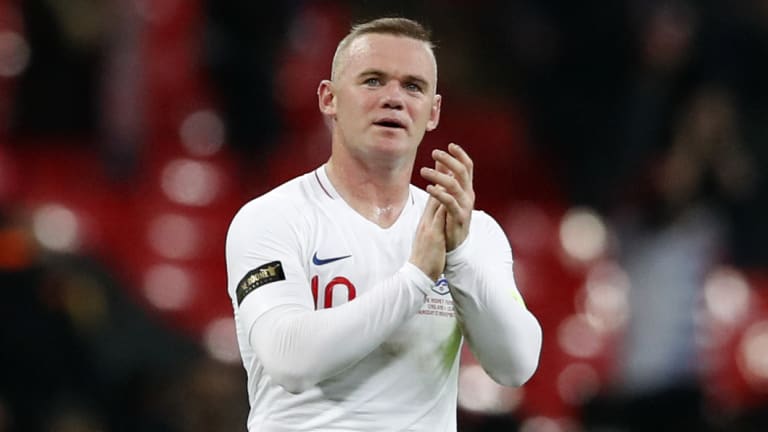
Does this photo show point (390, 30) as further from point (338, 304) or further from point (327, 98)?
point (338, 304)

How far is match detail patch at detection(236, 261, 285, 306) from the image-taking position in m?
4.49

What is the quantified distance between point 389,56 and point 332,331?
3.03 ft

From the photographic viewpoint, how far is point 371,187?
4.83 meters

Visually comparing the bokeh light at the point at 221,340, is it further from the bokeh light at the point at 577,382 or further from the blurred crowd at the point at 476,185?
the bokeh light at the point at 577,382

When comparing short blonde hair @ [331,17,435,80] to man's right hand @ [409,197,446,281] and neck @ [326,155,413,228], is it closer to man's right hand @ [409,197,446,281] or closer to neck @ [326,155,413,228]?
neck @ [326,155,413,228]

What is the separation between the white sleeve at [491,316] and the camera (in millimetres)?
4500

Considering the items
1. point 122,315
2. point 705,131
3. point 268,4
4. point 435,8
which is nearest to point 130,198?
point 122,315

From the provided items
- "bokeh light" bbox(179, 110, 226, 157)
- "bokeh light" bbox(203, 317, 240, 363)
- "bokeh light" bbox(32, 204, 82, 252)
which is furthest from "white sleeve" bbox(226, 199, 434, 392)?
"bokeh light" bbox(179, 110, 226, 157)

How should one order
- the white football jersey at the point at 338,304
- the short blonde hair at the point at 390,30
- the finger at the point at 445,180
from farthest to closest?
1. the short blonde hair at the point at 390,30
2. the white football jersey at the point at 338,304
3. the finger at the point at 445,180

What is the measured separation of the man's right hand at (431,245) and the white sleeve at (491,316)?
0.19 ft

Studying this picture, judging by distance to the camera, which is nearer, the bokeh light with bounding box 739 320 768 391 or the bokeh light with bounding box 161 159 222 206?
the bokeh light with bounding box 161 159 222 206

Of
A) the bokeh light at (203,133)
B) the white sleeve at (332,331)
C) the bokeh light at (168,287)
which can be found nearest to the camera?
the white sleeve at (332,331)

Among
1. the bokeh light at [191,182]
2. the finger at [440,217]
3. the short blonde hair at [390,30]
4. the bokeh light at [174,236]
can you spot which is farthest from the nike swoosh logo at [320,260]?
the bokeh light at [191,182]

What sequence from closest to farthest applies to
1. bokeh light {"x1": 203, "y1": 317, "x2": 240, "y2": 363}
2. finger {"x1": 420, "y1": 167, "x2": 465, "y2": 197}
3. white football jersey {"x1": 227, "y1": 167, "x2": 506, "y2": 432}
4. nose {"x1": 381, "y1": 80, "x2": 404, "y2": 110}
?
1. finger {"x1": 420, "y1": 167, "x2": 465, "y2": 197}
2. white football jersey {"x1": 227, "y1": 167, "x2": 506, "y2": 432}
3. nose {"x1": 381, "y1": 80, "x2": 404, "y2": 110}
4. bokeh light {"x1": 203, "y1": 317, "x2": 240, "y2": 363}
